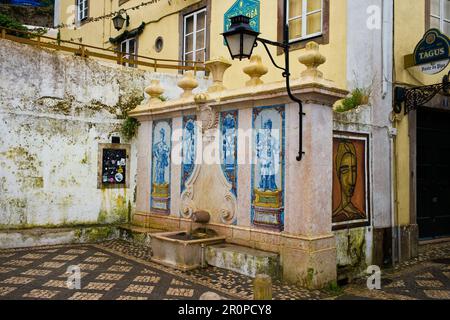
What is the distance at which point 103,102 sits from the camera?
1007cm

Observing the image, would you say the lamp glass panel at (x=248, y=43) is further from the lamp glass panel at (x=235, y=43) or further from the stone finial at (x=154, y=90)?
the stone finial at (x=154, y=90)

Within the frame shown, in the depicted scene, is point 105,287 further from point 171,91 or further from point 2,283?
point 171,91

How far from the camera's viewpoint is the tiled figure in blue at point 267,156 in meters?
7.07

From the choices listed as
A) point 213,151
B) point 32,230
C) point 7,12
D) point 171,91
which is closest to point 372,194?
point 213,151

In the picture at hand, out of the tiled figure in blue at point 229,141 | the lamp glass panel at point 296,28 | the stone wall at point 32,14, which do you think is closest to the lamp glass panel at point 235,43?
the tiled figure in blue at point 229,141

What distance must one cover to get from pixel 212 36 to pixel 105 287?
7467mm

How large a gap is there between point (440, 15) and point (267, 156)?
550 cm

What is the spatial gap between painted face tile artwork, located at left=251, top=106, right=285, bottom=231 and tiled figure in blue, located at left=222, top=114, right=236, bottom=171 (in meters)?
0.52

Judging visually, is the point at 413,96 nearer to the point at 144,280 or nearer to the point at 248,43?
the point at 248,43

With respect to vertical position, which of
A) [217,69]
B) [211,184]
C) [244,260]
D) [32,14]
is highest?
[32,14]

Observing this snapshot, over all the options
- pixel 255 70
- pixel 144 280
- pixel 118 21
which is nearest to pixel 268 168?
pixel 255 70

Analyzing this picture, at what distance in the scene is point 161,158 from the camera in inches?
382

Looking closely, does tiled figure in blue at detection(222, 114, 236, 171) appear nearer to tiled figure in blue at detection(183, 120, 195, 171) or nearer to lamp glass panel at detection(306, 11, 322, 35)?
tiled figure in blue at detection(183, 120, 195, 171)

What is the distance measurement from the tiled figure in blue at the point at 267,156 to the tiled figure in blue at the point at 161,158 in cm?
284
